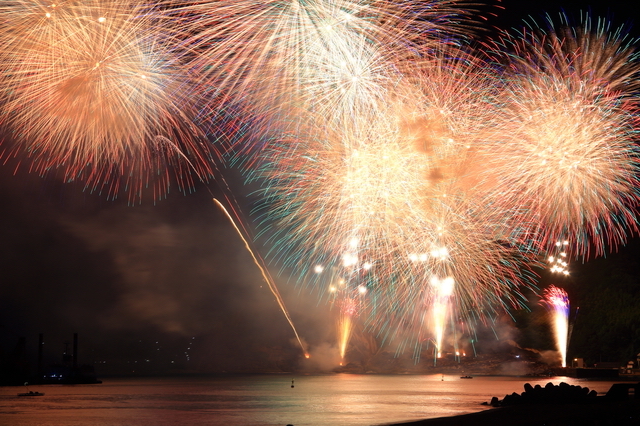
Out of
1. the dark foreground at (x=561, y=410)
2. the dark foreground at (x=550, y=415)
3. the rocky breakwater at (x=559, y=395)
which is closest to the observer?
the dark foreground at (x=561, y=410)

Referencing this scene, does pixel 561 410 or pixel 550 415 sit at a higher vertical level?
pixel 550 415

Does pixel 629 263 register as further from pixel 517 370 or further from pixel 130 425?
pixel 517 370

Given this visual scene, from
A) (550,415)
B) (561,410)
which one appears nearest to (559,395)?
(561,410)

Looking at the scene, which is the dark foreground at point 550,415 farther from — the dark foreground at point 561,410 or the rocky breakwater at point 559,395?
the rocky breakwater at point 559,395

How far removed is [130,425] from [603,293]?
181ft

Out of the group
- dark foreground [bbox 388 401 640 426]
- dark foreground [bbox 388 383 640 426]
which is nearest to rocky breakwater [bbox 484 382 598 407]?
dark foreground [bbox 388 383 640 426]

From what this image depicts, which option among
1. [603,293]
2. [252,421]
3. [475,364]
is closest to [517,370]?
[475,364]

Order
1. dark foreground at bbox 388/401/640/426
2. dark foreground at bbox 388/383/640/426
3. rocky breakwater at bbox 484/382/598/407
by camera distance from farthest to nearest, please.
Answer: rocky breakwater at bbox 484/382/598/407 < dark foreground at bbox 388/401/640/426 < dark foreground at bbox 388/383/640/426

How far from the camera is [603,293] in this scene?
72.8m

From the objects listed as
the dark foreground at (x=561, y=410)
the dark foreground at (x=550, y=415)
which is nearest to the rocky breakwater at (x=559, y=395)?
the dark foreground at (x=561, y=410)

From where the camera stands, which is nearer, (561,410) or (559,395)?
(561,410)

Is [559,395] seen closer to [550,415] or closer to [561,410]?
[561,410]

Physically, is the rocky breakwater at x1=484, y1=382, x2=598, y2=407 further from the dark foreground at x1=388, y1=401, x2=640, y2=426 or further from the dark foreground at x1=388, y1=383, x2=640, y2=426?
the dark foreground at x1=388, y1=401, x2=640, y2=426

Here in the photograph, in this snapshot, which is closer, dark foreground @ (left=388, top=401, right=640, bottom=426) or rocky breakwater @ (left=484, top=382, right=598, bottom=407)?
dark foreground @ (left=388, top=401, right=640, bottom=426)
